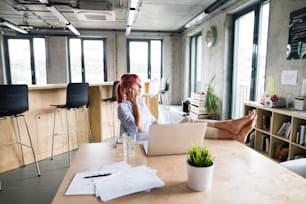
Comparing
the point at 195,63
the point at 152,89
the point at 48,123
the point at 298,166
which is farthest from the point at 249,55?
the point at 48,123

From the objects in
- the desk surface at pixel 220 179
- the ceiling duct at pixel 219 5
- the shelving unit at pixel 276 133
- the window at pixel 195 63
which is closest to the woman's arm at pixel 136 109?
the desk surface at pixel 220 179

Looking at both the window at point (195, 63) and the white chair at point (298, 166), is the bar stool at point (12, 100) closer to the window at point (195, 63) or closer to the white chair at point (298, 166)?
the white chair at point (298, 166)

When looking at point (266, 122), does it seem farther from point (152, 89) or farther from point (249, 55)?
point (152, 89)

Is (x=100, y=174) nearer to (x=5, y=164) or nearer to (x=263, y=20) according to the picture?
(x=5, y=164)

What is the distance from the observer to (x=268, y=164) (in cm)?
125

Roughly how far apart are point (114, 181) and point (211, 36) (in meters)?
5.51

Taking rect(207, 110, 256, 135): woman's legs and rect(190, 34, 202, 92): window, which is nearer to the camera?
rect(207, 110, 256, 135): woman's legs

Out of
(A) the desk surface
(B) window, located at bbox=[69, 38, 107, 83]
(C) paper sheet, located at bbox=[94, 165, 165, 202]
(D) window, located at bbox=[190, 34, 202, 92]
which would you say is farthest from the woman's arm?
(B) window, located at bbox=[69, 38, 107, 83]

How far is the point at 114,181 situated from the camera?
1031 mm

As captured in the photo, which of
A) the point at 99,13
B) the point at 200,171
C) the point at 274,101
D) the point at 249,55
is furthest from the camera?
the point at 99,13

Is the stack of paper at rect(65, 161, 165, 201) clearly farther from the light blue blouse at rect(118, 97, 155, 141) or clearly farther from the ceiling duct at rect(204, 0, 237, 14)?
the ceiling duct at rect(204, 0, 237, 14)

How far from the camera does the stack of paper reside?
37.5 inches

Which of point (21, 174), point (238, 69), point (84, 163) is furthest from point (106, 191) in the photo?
point (238, 69)

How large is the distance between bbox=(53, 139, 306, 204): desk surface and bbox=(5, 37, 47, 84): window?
783cm
